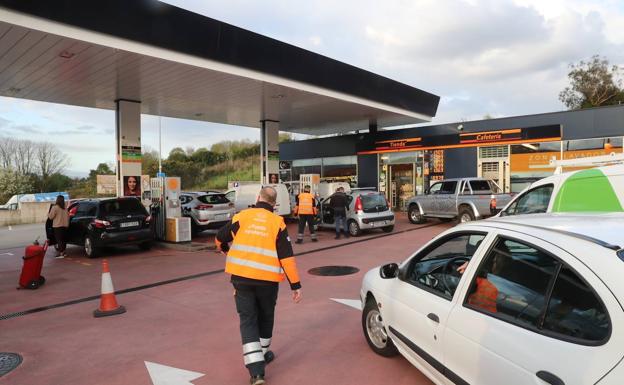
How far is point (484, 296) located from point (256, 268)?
1878 mm

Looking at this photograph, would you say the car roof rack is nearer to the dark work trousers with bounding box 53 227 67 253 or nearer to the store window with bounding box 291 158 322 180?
the dark work trousers with bounding box 53 227 67 253

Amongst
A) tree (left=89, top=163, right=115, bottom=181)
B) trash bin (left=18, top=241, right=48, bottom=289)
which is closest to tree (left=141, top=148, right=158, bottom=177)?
tree (left=89, top=163, right=115, bottom=181)

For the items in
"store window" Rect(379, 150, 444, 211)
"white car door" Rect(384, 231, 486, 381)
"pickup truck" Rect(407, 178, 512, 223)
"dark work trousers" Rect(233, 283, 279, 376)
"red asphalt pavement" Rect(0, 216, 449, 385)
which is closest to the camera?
"white car door" Rect(384, 231, 486, 381)

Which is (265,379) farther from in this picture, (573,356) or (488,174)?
(488,174)

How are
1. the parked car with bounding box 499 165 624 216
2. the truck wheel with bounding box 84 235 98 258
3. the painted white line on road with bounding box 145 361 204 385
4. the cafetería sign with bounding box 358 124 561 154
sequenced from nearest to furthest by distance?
Answer: the painted white line on road with bounding box 145 361 204 385, the parked car with bounding box 499 165 624 216, the truck wheel with bounding box 84 235 98 258, the cafetería sign with bounding box 358 124 561 154

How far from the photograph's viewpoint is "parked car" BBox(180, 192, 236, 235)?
50.1 ft

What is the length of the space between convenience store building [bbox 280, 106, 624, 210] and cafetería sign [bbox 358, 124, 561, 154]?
0.04m

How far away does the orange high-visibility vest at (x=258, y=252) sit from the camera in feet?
12.5

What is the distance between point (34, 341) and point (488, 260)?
17.4 ft

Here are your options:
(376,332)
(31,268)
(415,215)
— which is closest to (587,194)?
(376,332)

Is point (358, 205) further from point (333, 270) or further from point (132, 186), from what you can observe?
point (132, 186)

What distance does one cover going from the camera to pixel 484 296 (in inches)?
112

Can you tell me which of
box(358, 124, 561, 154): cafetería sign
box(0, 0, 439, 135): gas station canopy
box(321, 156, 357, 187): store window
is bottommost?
box(321, 156, 357, 187): store window

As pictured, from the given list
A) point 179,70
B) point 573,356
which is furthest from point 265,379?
point 179,70
